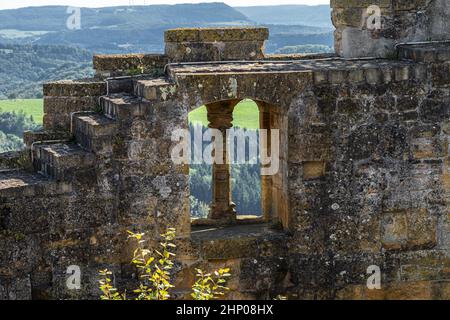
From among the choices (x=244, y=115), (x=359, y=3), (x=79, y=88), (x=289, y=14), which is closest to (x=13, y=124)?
(x=244, y=115)

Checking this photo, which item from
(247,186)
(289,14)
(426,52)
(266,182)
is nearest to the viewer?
(426,52)

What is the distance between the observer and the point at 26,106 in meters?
75.5

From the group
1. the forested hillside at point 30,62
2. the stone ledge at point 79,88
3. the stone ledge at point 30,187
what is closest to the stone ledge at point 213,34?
the stone ledge at point 79,88

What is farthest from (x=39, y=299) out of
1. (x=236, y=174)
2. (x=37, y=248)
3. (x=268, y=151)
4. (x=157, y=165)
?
(x=236, y=174)

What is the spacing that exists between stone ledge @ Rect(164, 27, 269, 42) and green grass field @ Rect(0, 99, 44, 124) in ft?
186

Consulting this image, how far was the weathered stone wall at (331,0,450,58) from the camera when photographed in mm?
11195

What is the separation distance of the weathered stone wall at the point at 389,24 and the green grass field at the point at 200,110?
43434 millimetres

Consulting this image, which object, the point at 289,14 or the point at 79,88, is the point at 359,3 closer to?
the point at 79,88

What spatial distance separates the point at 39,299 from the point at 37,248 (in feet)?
1.53

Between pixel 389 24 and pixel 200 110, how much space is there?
51222mm

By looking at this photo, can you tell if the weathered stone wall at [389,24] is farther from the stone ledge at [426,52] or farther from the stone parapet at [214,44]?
the stone parapet at [214,44]

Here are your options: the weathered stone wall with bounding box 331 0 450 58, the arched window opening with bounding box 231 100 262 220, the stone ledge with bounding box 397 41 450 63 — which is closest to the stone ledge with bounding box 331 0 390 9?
the weathered stone wall with bounding box 331 0 450 58

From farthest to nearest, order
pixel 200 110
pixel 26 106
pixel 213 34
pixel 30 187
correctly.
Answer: pixel 26 106 < pixel 200 110 < pixel 213 34 < pixel 30 187

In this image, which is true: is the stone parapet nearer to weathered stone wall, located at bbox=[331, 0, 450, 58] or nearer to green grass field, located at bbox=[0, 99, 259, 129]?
weathered stone wall, located at bbox=[331, 0, 450, 58]
